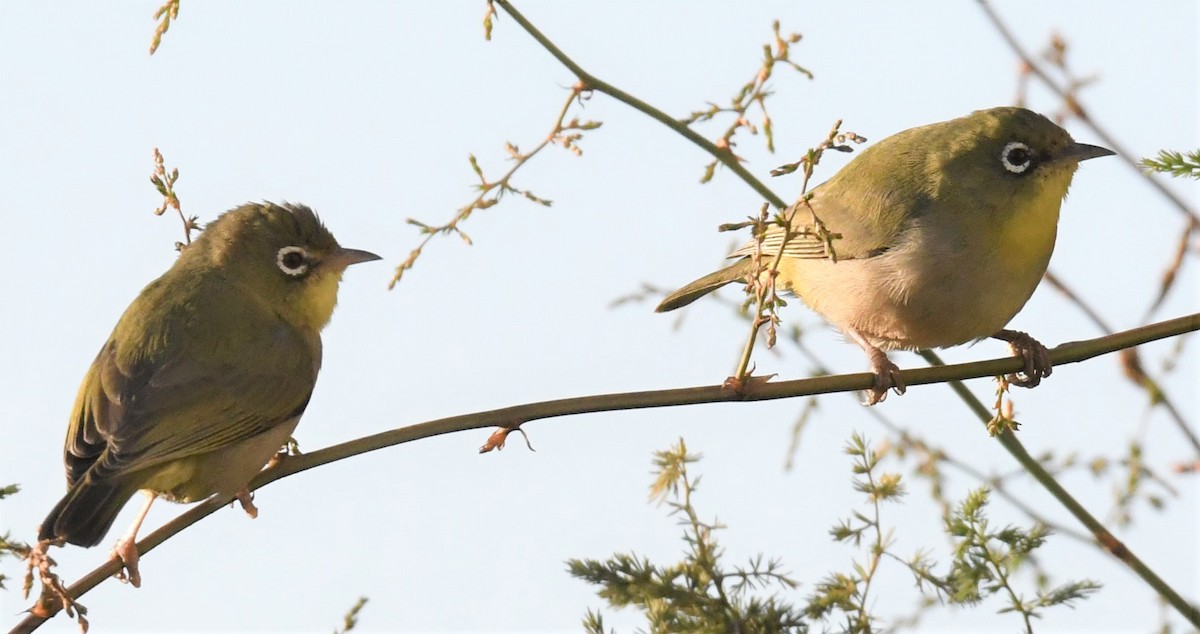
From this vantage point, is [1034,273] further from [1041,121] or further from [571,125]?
[571,125]

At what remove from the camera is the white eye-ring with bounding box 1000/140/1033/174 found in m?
5.68

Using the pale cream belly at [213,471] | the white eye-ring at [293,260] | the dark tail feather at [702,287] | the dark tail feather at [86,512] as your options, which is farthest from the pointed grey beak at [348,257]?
the dark tail feather at [86,512]

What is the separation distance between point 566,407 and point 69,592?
4.41ft

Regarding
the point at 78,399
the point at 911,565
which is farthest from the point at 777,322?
the point at 78,399

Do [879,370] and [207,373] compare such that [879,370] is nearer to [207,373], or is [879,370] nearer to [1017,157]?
[1017,157]

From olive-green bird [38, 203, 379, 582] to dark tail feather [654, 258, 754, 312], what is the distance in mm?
1495

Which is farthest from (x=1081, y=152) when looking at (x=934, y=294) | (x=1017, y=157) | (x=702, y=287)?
(x=702, y=287)

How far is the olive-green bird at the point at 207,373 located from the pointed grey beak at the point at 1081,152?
10.8 ft

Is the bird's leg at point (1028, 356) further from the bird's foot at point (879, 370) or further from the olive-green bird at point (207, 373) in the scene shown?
the olive-green bird at point (207, 373)

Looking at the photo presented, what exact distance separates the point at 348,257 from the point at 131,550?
7.23 ft

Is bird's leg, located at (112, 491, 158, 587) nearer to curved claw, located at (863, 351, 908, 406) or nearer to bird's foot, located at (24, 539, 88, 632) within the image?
bird's foot, located at (24, 539, 88, 632)

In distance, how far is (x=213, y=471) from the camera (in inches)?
202

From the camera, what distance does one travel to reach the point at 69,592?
3180mm

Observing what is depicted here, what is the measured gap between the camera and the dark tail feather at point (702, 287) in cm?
611
